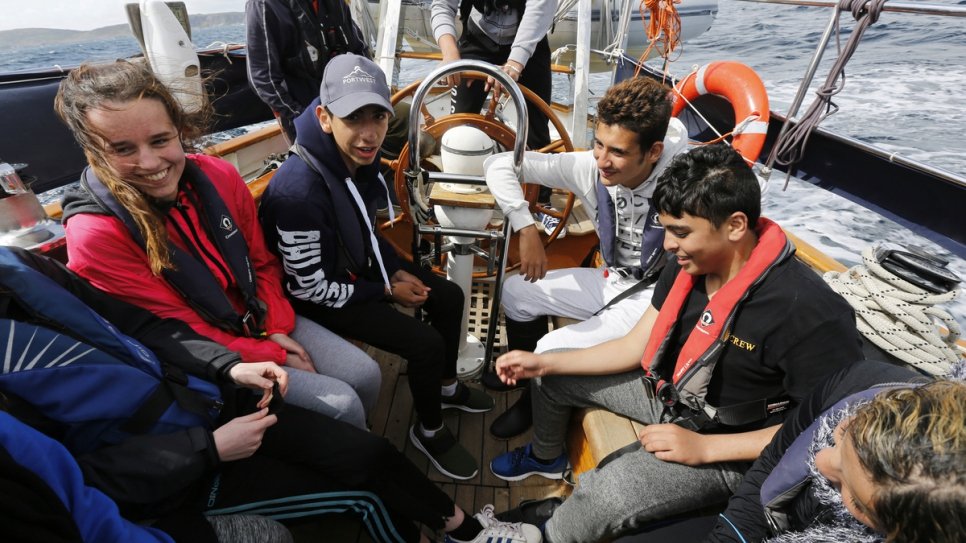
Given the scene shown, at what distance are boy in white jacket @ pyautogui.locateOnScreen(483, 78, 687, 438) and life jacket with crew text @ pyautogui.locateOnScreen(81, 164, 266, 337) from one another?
867mm

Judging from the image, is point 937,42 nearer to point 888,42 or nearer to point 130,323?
point 888,42

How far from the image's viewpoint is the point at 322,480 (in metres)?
1.28

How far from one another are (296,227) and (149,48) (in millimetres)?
1407

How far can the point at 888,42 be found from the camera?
861 centimetres

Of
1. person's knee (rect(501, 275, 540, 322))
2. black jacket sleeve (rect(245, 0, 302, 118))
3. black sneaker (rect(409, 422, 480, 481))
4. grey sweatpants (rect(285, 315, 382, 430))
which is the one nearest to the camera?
grey sweatpants (rect(285, 315, 382, 430))

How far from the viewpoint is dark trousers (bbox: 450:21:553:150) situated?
2.76m

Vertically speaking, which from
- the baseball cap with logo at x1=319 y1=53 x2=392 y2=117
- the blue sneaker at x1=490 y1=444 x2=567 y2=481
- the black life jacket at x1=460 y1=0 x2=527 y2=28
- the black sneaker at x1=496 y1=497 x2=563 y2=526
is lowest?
the blue sneaker at x1=490 y1=444 x2=567 y2=481

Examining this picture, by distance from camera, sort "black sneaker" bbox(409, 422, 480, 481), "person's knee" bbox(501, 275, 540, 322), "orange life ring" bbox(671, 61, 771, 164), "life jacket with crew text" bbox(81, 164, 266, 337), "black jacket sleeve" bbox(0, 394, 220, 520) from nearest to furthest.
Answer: "black jacket sleeve" bbox(0, 394, 220, 520) < "life jacket with crew text" bbox(81, 164, 266, 337) < "black sneaker" bbox(409, 422, 480, 481) < "person's knee" bbox(501, 275, 540, 322) < "orange life ring" bbox(671, 61, 771, 164)

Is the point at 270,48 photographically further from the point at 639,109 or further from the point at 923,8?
the point at 923,8

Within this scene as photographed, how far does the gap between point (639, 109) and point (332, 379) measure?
131 centimetres

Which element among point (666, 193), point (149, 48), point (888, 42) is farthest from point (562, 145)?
point (888, 42)

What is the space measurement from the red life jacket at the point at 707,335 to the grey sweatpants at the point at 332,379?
0.86m

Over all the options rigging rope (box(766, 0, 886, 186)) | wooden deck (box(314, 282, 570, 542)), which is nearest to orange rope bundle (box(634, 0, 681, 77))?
rigging rope (box(766, 0, 886, 186))

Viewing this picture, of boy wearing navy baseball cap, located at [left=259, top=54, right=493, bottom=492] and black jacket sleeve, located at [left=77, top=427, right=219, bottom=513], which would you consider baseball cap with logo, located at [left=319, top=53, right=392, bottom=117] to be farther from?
black jacket sleeve, located at [left=77, top=427, right=219, bottom=513]
